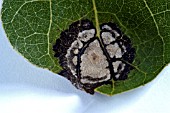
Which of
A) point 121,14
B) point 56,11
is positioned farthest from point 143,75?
point 56,11

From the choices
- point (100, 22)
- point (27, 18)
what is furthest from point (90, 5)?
point (27, 18)

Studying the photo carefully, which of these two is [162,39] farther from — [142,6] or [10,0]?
[10,0]

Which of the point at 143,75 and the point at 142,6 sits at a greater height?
the point at 142,6

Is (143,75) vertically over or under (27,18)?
under

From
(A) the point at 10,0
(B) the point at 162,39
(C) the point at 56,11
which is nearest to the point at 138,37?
(B) the point at 162,39

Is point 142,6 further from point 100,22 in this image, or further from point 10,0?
point 10,0

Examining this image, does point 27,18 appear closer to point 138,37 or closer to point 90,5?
point 90,5
